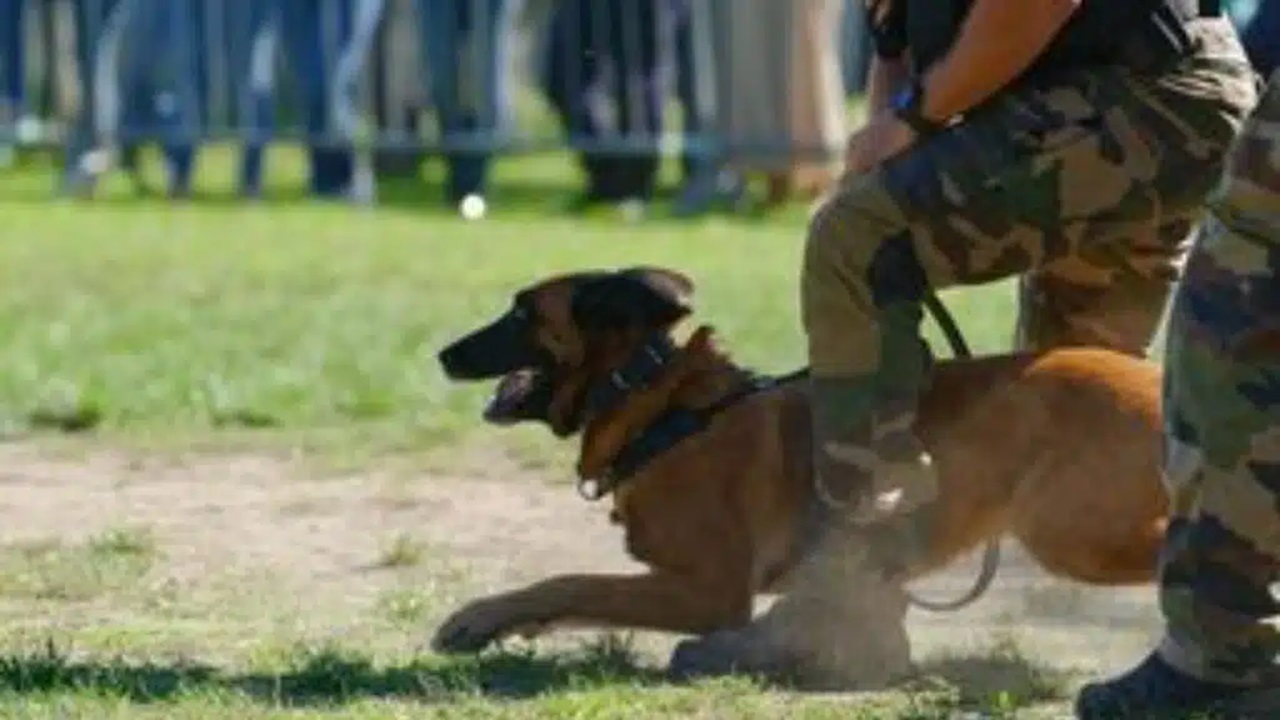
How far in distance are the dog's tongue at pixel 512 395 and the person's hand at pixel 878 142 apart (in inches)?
26.5

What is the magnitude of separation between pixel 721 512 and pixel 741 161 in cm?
1169

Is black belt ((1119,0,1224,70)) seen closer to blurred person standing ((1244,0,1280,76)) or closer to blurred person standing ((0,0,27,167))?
blurred person standing ((1244,0,1280,76))

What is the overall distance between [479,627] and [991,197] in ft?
3.77

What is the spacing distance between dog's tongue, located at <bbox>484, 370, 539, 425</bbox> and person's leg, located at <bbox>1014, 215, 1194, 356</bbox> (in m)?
0.93

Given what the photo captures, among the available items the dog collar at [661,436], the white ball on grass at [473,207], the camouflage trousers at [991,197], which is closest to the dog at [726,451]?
the dog collar at [661,436]

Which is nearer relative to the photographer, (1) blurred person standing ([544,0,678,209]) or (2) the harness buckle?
(2) the harness buckle

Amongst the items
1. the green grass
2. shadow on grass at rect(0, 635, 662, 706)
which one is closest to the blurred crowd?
the green grass

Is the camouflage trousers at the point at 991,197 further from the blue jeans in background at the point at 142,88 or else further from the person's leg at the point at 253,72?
the blue jeans in background at the point at 142,88

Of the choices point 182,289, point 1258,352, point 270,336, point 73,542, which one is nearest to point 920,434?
point 1258,352

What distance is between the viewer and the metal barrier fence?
58.2ft

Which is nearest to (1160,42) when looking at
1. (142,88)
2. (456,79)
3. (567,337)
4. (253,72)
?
(567,337)

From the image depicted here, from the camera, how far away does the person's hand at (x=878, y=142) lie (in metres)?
6.25

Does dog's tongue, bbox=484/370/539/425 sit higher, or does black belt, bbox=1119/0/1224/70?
black belt, bbox=1119/0/1224/70

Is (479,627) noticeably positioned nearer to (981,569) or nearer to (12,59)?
(981,569)
